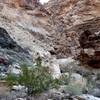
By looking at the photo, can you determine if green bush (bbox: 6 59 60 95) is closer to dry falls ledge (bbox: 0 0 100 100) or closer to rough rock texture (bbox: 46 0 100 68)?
dry falls ledge (bbox: 0 0 100 100)

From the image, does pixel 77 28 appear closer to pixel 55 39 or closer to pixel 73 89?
pixel 55 39

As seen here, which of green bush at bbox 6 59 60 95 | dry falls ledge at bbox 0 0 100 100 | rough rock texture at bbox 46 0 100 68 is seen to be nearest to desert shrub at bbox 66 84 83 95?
dry falls ledge at bbox 0 0 100 100

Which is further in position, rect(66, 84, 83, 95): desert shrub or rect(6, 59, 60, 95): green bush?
rect(66, 84, 83, 95): desert shrub

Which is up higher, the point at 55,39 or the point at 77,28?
the point at 77,28

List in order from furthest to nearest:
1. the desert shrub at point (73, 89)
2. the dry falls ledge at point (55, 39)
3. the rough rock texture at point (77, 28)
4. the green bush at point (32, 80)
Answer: the rough rock texture at point (77, 28), the dry falls ledge at point (55, 39), the desert shrub at point (73, 89), the green bush at point (32, 80)

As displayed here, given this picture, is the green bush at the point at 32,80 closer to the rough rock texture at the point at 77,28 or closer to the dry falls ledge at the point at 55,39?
the dry falls ledge at the point at 55,39

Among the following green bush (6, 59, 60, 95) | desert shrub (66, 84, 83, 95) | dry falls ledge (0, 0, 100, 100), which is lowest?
desert shrub (66, 84, 83, 95)

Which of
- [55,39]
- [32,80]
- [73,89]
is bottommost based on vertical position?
[73,89]

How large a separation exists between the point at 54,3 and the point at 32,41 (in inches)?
371

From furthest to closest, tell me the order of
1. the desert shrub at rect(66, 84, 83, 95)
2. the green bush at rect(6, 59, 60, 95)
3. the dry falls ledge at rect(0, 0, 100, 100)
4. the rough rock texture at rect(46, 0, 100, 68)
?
the rough rock texture at rect(46, 0, 100, 68), the dry falls ledge at rect(0, 0, 100, 100), the desert shrub at rect(66, 84, 83, 95), the green bush at rect(6, 59, 60, 95)

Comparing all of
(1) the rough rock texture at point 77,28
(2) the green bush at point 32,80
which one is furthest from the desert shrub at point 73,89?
(1) the rough rock texture at point 77,28

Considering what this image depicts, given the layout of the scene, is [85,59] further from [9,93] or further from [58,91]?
[9,93]

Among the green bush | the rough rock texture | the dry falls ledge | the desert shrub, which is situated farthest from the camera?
the rough rock texture

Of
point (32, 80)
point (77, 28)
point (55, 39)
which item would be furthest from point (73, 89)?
point (77, 28)
